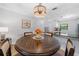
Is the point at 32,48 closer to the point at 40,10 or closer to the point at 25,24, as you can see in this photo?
the point at 25,24

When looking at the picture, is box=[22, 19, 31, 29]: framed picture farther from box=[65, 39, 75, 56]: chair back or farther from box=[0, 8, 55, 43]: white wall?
box=[65, 39, 75, 56]: chair back

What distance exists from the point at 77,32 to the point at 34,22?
1.16 ft

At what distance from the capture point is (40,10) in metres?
0.74

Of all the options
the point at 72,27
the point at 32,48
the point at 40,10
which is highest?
the point at 40,10

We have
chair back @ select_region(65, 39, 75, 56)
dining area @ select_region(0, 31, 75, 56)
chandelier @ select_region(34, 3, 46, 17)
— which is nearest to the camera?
chandelier @ select_region(34, 3, 46, 17)

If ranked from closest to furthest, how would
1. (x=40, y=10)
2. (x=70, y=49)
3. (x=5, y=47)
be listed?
(x=40, y=10)
(x=70, y=49)
(x=5, y=47)

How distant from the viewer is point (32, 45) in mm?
1252

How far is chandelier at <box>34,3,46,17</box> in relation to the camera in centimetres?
74

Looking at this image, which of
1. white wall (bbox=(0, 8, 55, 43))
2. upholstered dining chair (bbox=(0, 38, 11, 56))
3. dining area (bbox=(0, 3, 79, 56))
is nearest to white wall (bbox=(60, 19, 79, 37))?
dining area (bbox=(0, 3, 79, 56))

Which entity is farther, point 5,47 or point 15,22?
point 5,47

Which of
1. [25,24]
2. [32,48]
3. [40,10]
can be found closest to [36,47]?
[32,48]

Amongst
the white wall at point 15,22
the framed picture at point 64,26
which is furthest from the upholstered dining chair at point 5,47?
the framed picture at point 64,26

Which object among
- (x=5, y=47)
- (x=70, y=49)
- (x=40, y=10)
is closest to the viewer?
(x=40, y=10)

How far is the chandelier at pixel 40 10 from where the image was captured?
0.74 meters
